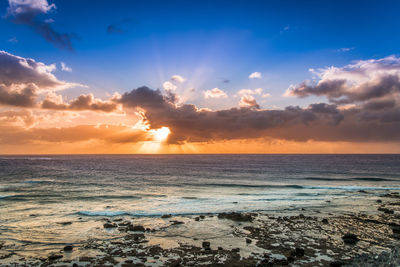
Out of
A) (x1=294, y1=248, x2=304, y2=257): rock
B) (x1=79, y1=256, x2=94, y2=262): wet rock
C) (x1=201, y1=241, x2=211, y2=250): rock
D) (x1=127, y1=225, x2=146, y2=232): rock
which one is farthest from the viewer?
(x1=127, y1=225, x2=146, y2=232): rock

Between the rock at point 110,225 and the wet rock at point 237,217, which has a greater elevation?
the rock at point 110,225

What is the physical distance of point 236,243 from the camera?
1714 cm

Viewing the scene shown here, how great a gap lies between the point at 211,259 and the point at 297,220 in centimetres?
1223

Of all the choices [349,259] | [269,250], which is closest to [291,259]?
[269,250]

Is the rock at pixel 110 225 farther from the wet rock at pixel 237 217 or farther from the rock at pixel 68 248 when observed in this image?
the wet rock at pixel 237 217

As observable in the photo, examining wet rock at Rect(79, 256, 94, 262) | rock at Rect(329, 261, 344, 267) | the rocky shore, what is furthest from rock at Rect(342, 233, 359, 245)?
wet rock at Rect(79, 256, 94, 262)

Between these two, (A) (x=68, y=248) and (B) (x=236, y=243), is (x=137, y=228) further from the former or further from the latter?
(B) (x=236, y=243)

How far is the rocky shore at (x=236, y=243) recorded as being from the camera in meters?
14.1

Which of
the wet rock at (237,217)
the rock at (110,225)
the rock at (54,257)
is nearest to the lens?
the rock at (54,257)

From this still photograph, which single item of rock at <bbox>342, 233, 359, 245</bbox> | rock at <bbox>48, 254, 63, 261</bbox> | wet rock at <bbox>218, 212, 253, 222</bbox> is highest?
rock at <bbox>48, 254, 63, 261</bbox>

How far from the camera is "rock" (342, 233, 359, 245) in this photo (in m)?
17.3

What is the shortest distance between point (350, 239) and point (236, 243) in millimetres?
8302

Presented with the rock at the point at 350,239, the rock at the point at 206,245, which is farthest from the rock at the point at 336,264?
the rock at the point at 206,245

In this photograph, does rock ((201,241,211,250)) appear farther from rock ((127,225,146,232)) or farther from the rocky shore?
rock ((127,225,146,232))
